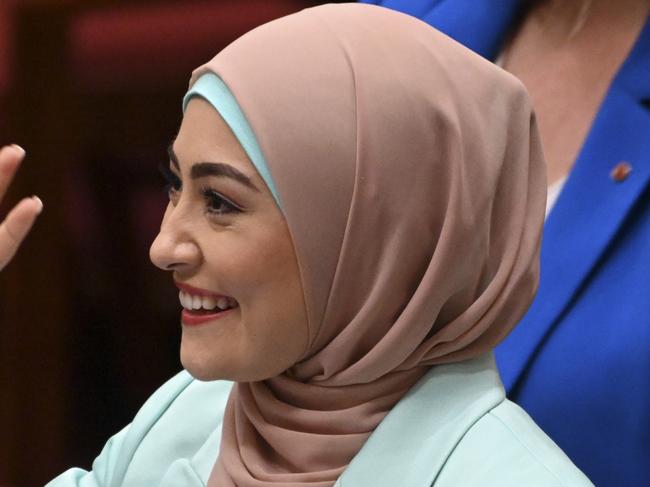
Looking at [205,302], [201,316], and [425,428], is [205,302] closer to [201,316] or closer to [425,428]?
[201,316]

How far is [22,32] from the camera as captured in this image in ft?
6.70

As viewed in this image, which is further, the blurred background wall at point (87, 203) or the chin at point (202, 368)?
the blurred background wall at point (87, 203)

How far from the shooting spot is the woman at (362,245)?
1.01 metres

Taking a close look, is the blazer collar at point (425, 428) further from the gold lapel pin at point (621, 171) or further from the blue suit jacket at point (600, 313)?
the gold lapel pin at point (621, 171)

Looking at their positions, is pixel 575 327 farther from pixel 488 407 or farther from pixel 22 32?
pixel 22 32

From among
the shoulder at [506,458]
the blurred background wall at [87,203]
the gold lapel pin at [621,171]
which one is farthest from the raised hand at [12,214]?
the blurred background wall at [87,203]

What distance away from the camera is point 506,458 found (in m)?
1.00

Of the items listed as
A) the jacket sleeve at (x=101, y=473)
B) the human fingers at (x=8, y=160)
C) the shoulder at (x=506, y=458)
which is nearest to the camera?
the shoulder at (x=506, y=458)

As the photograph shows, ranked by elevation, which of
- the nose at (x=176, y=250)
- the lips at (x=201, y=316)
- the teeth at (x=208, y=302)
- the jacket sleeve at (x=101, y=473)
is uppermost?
the nose at (x=176, y=250)

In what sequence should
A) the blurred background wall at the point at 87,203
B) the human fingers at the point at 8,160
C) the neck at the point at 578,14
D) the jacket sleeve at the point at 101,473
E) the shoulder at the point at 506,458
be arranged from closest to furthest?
the shoulder at the point at 506,458 < the human fingers at the point at 8,160 < the jacket sleeve at the point at 101,473 < the neck at the point at 578,14 < the blurred background wall at the point at 87,203

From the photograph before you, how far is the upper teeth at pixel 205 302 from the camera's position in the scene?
1.04 m

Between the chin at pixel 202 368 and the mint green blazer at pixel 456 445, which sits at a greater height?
the mint green blazer at pixel 456 445

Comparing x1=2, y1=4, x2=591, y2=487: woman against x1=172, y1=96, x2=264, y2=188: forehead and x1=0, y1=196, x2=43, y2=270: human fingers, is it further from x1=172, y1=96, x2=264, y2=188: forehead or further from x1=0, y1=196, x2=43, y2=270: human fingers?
x1=0, y1=196, x2=43, y2=270: human fingers

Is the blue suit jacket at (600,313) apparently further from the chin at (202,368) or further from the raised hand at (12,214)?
the raised hand at (12,214)
